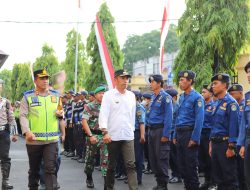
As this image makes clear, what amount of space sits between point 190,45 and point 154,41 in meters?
80.7

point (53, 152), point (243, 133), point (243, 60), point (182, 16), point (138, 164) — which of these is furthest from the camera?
point (243, 60)

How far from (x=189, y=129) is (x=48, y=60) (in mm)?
42982

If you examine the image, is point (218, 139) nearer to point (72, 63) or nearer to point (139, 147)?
point (139, 147)

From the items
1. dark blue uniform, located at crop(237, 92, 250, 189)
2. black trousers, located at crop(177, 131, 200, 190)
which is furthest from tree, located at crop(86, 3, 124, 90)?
dark blue uniform, located at crop(237, 92, 250, 189)

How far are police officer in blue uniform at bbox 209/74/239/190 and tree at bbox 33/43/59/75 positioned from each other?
4264 centimetres

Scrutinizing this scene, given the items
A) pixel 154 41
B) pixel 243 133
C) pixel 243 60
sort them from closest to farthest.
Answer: pixel 243 133 → pixel 243 60 → pixel 154 41

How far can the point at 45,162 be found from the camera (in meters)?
6.80

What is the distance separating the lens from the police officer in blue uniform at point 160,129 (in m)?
7.92

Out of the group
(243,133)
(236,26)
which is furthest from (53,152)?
(236,26)

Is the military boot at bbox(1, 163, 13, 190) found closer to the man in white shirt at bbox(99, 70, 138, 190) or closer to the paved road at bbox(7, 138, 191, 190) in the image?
the paved road at bbox(7, 138, 191, 190)

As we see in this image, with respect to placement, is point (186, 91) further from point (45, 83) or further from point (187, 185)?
point (45, 83)

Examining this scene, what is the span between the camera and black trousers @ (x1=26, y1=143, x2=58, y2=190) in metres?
6.71

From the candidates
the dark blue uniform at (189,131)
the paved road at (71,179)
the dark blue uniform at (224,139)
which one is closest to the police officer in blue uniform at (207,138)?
the paved road at (71,179)

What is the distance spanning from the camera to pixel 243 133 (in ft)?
18.7
